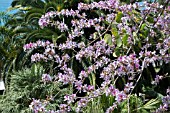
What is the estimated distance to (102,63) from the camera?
257 cm

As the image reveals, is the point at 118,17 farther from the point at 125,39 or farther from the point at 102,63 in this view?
the point at 102,63

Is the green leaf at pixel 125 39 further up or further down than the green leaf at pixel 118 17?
further down

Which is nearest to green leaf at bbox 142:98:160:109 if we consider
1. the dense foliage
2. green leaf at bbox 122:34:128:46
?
the dense foliage

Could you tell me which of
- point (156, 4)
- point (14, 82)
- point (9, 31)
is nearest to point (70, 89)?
point (14, 82)

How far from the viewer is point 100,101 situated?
9.85ft

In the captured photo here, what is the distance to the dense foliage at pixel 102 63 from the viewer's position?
2273mm

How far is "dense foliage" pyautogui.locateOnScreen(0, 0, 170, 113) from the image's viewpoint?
7.46 ft

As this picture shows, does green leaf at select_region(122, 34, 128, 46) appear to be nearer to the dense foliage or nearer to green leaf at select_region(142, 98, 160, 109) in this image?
the dense foliage

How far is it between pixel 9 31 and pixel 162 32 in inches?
93.6

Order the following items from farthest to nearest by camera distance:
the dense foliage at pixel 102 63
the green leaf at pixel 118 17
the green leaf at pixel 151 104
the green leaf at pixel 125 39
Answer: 1. the green leaf at pixel 151 104
2. the green leaf at pixel 118 17
3. the green leaf at pixel 125 39
4. the dense foliage at pixel 102 63

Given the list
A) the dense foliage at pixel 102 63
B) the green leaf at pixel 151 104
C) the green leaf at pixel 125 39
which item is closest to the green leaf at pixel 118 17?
the dense foliage at pixel 102 63

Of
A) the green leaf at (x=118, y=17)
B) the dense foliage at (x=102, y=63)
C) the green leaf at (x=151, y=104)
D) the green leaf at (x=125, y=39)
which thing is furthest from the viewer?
the green leaf at (x=151, y=104)

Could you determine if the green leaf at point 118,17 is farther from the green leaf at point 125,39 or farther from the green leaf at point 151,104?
the green leaf at point 151,104

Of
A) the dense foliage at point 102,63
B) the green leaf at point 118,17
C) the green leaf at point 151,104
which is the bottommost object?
the green leaf at point 151,104
